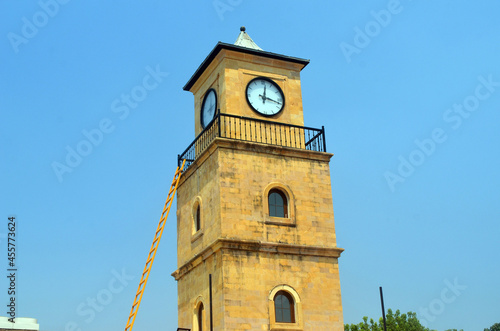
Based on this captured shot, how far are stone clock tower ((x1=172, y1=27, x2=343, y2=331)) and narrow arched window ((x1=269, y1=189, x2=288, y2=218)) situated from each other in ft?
0.13

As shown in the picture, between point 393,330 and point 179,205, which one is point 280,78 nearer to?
point 179,205

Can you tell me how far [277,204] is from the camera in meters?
23.9

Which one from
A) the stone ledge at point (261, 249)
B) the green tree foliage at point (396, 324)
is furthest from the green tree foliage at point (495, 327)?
the stone ledge at point (261, 249)

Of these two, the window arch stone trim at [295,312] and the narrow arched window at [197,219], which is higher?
the narrow arched window at [197,219]

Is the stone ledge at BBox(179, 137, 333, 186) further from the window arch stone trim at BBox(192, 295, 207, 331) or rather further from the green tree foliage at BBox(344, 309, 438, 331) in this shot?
the green tree foliage at BBox(344, 309, 438, 331)

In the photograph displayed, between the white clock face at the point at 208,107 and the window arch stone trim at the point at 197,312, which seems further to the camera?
the white clock face at the point at 208,107

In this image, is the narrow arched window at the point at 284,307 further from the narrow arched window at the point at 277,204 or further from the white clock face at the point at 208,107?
the white clock face at the point at 208,107

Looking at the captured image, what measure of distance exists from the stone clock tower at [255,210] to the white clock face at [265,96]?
4 cm

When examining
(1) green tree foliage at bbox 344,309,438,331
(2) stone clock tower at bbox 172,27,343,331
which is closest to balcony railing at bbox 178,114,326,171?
(2) stone clock tower at bbox 172,27,343,331

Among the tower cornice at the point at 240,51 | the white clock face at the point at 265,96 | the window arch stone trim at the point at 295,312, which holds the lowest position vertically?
the window arch stone trim at the point at 295,312

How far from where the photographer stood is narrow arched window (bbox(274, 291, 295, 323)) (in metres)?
22.3

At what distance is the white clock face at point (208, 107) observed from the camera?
86.6 feet

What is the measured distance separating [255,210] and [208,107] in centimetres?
603

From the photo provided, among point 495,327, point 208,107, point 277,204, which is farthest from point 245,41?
point 495,327
